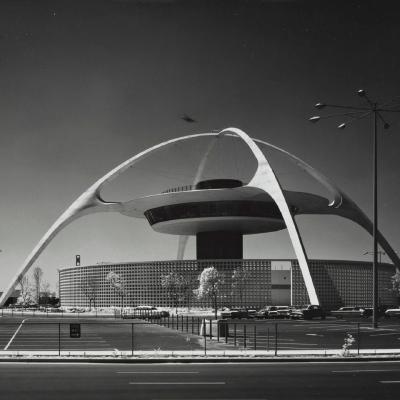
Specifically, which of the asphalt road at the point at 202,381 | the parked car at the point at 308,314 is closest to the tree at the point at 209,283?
the parked car at the point at 308,314

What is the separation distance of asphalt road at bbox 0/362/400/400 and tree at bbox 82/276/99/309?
10863 cm

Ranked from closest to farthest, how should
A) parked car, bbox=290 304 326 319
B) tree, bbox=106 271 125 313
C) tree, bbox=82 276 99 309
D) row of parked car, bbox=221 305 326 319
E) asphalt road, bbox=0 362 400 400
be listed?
1. asphalt road, bbox=0 362 400 400
2. parked car, bbox=290 304 326 319
3. row of parked car, bbox=221 305 326 319
4. tree, bbox=106 271 125 313
5. tree, bbox=82 276 99 309

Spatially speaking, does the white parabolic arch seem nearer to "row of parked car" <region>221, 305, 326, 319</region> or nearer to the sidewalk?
"row of parked car" <region>221, 305, 326, 319</region>

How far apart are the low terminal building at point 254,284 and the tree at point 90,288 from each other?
219 millimetres

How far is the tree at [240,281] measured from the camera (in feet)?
383

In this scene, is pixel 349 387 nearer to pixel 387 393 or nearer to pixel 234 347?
pixel 387 393

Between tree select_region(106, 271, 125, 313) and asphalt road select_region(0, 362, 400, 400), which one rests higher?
asphalt road select_region(0, 362, 400, 400)

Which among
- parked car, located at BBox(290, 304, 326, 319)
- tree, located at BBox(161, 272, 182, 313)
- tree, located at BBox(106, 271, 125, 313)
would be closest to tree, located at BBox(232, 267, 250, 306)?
tree, located at BBox(161, 272, 182, 313)

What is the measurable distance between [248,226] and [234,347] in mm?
98689

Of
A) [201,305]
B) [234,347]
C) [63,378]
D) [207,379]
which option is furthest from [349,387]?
[201,305]

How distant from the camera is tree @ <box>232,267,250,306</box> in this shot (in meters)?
117

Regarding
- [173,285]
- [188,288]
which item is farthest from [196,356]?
[188,288]

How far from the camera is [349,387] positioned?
17375 millimetres

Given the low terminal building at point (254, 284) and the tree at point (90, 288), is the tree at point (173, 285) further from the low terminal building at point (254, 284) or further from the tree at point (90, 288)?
the tree at point (90, 288)
